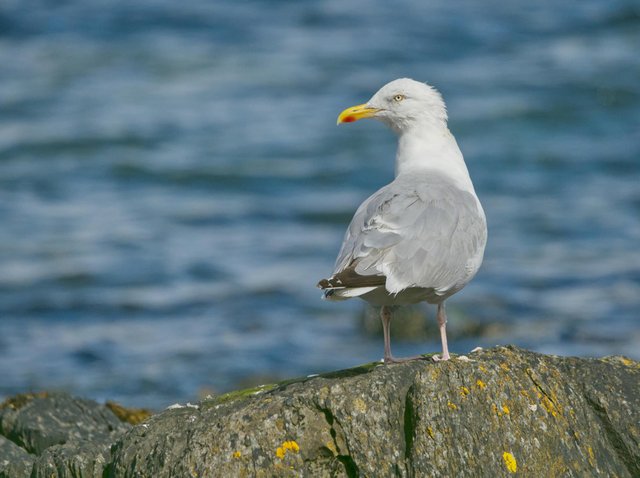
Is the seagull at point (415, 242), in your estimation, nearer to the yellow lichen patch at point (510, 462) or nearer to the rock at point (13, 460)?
the yellow lichen patch at point (510, 462)

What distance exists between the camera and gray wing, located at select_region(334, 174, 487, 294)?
5434mm

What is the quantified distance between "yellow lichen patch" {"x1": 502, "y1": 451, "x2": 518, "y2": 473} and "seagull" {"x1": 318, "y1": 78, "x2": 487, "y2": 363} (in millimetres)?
628

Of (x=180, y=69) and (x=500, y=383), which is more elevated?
(x=180, y=69)

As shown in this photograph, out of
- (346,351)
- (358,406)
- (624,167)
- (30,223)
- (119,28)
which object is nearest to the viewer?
(358,406)

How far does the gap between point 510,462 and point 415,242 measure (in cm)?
117

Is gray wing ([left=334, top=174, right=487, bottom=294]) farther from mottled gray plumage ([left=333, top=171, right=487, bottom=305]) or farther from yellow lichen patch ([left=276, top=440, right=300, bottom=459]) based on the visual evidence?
yellow lichen patch ([left=276, top=440, right=300, bottom=459])

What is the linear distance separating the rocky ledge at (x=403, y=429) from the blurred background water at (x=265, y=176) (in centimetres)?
568

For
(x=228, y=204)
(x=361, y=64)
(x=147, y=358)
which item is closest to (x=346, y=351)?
(x=147, y=358)

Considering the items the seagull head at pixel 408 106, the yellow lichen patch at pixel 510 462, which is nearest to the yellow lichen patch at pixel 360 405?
the yellow lichen patch at pixel 510 462

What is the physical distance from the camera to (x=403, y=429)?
16.9ft

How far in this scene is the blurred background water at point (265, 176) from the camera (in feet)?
40.2

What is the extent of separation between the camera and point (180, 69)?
76.2ft

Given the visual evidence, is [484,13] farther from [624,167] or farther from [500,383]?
[500,383]

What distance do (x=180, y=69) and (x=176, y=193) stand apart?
5.93 m
